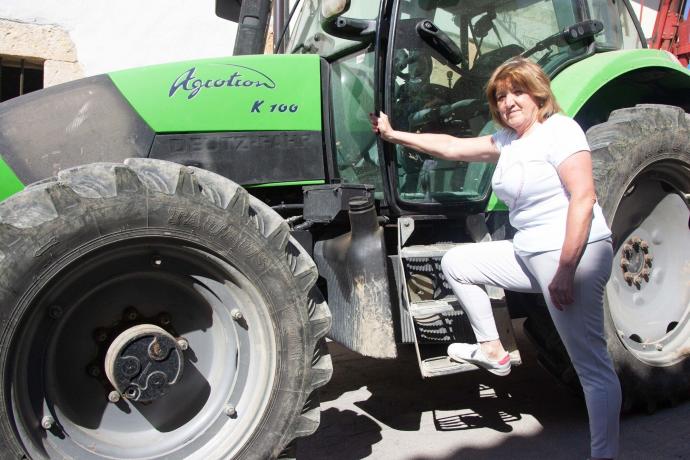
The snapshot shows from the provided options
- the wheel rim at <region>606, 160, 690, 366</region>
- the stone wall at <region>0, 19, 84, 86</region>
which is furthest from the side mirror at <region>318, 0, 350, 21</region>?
the stone wall at <region>0, 19, 84, 86</region>

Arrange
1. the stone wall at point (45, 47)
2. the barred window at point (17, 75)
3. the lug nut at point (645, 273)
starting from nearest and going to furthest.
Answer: the lug nut at point (645, 273), the stone wall at point (45, 47), the barred window at point (17, 75)

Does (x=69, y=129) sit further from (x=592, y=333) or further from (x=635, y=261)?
(x=635, y=261)

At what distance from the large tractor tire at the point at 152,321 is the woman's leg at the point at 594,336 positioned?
885mm

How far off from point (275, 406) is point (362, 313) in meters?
0.55

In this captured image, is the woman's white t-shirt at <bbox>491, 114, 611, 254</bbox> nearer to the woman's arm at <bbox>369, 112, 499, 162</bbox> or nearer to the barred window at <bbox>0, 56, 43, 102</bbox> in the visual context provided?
the woman's arm at <bbox>369, 112, 499, 162</bbox>

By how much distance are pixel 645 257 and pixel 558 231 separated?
1.41m

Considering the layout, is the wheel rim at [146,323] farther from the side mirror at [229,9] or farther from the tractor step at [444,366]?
the side mirror at [229,9]

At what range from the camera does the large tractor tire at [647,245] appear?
3.18m

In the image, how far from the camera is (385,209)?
124 inches

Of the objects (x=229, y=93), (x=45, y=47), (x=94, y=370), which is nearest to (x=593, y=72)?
(x=229, y=93)

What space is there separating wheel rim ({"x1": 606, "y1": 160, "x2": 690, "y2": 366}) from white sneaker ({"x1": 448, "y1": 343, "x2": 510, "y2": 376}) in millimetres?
945

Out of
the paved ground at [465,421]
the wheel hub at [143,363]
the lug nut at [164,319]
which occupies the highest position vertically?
the lug nut at [164,319]

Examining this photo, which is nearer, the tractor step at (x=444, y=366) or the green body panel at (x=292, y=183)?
the tractor step at (x=444, y=366)

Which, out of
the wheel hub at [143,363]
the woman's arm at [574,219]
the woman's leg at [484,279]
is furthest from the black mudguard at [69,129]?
the woman's arm at [574,219]
